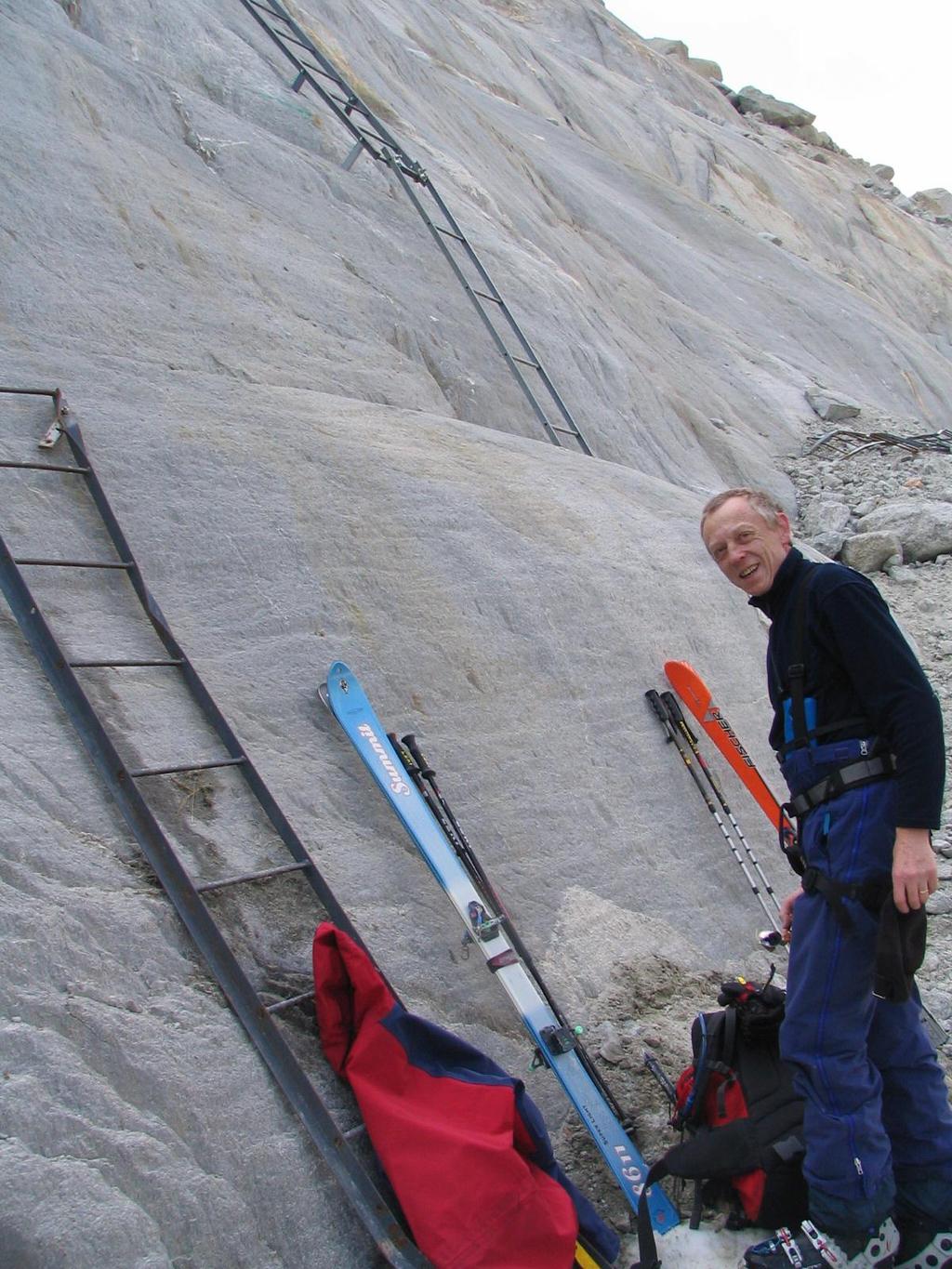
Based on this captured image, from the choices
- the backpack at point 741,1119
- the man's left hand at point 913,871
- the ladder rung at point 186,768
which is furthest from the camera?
the ladder rung at point 186,768

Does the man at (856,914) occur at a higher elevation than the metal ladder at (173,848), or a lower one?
higher

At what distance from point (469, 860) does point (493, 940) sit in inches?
13.7

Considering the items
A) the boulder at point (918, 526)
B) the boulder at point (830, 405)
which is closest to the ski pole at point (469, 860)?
the boulder at point (918, 526)

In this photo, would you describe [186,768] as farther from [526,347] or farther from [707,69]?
[707,69]

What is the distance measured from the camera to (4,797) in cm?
325

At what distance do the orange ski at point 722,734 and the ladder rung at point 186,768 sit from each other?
2879 millimetres

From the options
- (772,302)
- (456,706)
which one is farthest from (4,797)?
(772,302)

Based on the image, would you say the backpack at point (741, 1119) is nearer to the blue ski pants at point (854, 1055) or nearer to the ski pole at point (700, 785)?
the blue ski pants at point (854, 1055)

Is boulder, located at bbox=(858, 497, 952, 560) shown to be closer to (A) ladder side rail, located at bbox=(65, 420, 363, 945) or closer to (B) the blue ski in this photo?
(B) the blue ski

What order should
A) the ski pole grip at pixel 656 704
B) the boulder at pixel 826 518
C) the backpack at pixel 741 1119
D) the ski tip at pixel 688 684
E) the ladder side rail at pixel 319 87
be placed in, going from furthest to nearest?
1. the boulder at pixel 826 518
2. the ladder side rail at pixel 319 87
3. the ski tip at pixel 688 684
4. the ski pole grip at pixel 656 704
5. the backpack at pixel 741 1119

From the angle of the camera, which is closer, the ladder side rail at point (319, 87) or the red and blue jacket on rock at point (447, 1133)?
the red and blue jacket on rock at point (447, 1133)

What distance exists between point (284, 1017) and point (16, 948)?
2.65 ft

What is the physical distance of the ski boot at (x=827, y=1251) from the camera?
2816 millimetres

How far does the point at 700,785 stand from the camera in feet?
18.3
